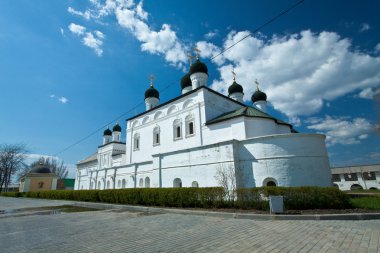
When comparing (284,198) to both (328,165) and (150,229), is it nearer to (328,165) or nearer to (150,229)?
(150,229)

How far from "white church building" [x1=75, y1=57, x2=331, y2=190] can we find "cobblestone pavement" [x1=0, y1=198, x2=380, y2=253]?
6.96m

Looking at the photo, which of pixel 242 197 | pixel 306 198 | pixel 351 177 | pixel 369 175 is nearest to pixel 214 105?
pixel 242 197

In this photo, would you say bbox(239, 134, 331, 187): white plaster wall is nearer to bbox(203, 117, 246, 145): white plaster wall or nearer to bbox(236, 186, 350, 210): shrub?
bbox(203, 117, 246, 145): white plaster wall

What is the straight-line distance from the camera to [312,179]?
1370 centimetres

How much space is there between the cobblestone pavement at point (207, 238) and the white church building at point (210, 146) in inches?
274

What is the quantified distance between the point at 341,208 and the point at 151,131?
2033 centimetres

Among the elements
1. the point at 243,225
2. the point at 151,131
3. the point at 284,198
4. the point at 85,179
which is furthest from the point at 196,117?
the point at 85,179

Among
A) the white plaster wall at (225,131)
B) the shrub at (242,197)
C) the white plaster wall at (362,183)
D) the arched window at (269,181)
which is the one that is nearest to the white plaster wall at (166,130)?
the white plaster wall at (225,131)

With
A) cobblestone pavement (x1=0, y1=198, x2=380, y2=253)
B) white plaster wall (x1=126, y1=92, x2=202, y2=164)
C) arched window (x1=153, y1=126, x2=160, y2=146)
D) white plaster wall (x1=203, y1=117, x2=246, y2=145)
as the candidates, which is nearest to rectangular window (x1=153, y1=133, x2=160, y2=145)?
arched window (x1=153, y1=126, x2=160, y2=146)

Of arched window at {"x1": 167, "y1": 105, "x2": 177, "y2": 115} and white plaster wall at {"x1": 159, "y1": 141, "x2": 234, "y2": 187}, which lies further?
arched window at {"x1": 167, "y1": 105, "x2": 177, "y2": 115}

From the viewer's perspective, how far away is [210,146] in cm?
1642

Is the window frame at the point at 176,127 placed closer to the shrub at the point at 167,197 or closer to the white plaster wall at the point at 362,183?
the shrub at the point at 167,197

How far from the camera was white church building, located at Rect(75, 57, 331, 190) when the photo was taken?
1412 centimetres

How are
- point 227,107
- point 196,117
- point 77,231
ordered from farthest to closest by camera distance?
1. point 227,107
2. point 196,117
3. point 77,231
